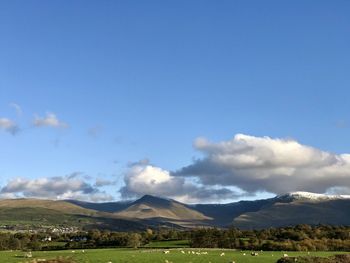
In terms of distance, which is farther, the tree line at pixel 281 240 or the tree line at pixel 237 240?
the tree line at pixel 237 240

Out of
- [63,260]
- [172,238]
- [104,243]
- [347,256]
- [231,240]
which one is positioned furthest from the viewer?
[172,238]

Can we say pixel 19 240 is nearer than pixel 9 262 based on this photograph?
No

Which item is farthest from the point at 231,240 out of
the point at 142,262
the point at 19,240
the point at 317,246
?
the point at 142,262

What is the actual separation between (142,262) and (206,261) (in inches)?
329

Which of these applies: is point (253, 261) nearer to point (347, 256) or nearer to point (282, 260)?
point (282, 260)

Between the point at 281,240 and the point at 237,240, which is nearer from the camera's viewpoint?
the point at 281,240

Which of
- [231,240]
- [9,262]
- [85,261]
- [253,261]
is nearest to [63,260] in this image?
[85,261]

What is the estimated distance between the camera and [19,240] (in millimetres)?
174375

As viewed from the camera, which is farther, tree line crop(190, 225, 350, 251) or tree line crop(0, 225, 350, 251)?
tree line crop(0, 225, 350, 251)

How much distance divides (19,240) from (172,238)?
47.6 metres

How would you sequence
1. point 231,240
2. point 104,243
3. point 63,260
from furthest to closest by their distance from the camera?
point 104,243 < point 231,240 < point 63,260

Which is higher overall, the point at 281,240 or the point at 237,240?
the point at 237,240

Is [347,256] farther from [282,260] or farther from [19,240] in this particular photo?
[19,240]

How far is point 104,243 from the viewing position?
546ft
